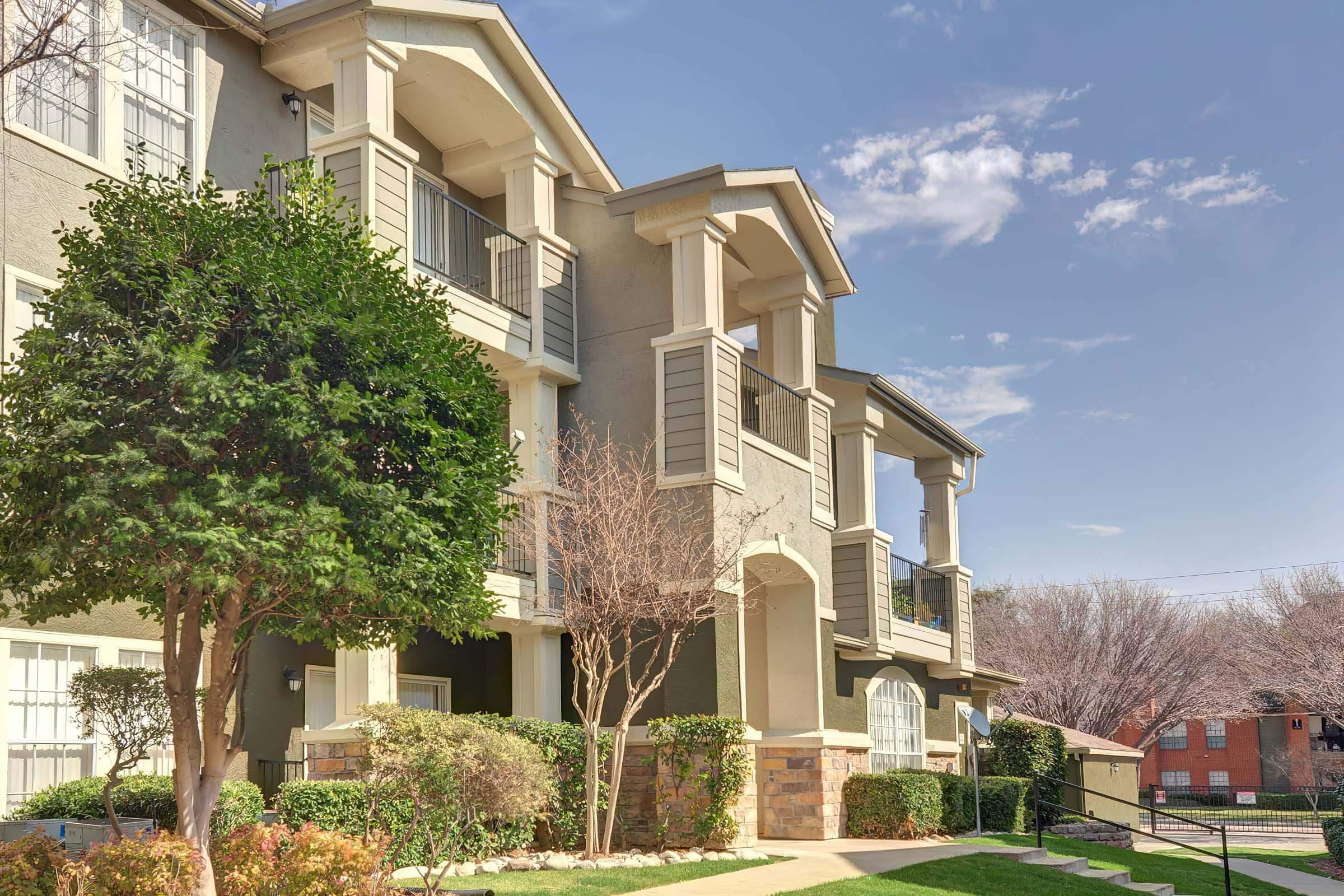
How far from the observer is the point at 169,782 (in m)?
11.7

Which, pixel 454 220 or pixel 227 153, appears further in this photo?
pixel 454 220

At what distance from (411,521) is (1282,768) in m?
57.3

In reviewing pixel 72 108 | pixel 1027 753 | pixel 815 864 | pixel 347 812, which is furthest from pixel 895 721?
pixel 72 108

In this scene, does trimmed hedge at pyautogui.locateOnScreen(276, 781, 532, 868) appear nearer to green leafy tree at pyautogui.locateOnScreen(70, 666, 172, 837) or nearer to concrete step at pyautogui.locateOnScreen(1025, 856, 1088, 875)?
green leafy tree at pyautogui.locateOnScreen(70, 666, 172, 837)

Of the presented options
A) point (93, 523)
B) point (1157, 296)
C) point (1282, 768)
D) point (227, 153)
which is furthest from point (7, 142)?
point (1282, 768)

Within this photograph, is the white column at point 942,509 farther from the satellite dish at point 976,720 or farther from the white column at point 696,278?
the white column at point 696,278

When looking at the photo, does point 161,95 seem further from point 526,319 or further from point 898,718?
point 898,718

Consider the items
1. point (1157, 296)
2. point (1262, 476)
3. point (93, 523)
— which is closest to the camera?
point (93, 523)

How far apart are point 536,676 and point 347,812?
3.91 meters

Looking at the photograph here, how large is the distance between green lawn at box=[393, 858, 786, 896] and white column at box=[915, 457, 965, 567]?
13.3m

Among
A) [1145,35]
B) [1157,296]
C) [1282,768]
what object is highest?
[1145,35]

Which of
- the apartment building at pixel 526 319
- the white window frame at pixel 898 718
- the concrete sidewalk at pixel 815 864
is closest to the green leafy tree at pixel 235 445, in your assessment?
the apartment building at pixel 526 319

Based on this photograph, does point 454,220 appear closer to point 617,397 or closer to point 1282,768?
point 617,397

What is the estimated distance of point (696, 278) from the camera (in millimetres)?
16797
